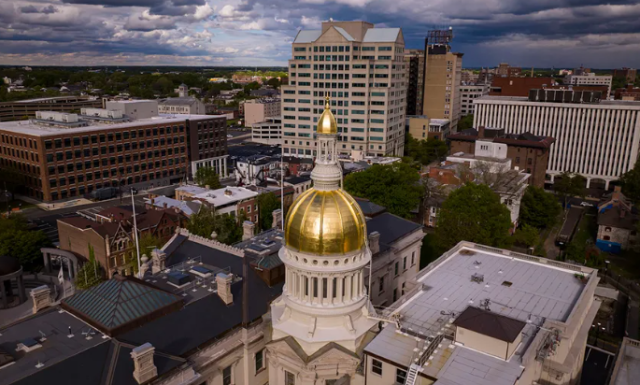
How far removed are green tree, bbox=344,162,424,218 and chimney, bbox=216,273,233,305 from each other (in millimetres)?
48176

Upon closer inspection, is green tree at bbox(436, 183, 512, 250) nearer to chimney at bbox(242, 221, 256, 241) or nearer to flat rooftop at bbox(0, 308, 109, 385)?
chimney at bbox(242, 221, 256, 241)

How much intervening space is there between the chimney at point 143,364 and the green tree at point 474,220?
4817 cm

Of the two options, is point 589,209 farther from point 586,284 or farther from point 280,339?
point 280,339

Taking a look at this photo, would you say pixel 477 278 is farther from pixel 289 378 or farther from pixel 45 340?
pixel 45 340

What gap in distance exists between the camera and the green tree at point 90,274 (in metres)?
55.8

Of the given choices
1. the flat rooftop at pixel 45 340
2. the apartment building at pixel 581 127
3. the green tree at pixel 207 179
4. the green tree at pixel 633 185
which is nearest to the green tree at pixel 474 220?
the flat rooftop at pixel 45 340

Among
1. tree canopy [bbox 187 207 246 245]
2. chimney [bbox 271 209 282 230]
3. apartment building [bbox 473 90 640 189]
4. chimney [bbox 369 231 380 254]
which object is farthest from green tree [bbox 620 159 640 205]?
tree canopy [bbox 187 207 246 245]

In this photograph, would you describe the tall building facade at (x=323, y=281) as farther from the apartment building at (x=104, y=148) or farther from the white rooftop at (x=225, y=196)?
the apartment building at (x=104, y=148)

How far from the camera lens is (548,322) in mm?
34469

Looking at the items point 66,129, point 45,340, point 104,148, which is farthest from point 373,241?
point 66,129

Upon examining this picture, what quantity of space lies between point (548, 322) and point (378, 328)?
12.5 meters

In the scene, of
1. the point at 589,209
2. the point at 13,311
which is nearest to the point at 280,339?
the point at 13,311

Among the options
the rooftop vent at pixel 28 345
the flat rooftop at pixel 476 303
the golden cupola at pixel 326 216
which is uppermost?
the golden cupola at pixel 326 216

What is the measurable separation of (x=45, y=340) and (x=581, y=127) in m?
143
